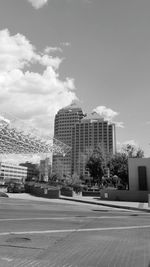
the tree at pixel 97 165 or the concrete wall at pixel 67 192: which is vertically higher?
the tree at pixel 97 165

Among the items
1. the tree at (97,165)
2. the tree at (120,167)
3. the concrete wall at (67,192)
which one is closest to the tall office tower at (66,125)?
the tree at (97,165)

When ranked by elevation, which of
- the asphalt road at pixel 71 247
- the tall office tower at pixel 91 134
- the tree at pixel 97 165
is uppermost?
the tall office tower at pixel 91 134

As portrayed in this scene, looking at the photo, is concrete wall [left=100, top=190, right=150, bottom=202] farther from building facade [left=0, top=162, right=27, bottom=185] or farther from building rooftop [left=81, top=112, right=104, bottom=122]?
building facade [left=0, top=162, right=27, bottom=185]

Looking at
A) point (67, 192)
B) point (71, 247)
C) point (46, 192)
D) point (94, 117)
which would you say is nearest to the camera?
point (71, 247)

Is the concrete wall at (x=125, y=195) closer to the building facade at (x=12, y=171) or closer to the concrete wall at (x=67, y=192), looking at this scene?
the concrete wall at (x=67, y=192)

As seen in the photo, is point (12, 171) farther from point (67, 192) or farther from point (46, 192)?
point (46, 192)

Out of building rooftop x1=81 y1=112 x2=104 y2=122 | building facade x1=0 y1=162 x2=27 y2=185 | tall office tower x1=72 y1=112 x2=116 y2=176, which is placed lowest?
building facade x1=0 y1=162 x2=27 y2=185

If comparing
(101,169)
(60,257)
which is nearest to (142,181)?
(101,169)

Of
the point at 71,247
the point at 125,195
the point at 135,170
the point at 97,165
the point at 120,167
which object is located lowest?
the point at 71,247

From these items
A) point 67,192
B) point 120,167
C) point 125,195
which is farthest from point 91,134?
point 125,195

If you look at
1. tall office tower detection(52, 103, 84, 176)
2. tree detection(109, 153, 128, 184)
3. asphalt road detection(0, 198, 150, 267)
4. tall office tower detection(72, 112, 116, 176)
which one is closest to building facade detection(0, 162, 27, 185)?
tall office tower detection(52, 103, 84, 176)

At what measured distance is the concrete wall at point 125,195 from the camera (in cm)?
3008

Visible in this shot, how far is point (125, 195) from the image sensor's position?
1212 inches

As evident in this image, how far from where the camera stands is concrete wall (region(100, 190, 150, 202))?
98.7 ft
